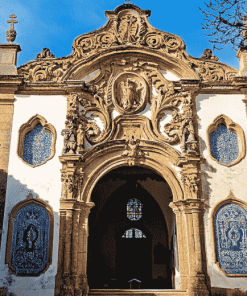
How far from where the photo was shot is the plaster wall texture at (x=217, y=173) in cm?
1332

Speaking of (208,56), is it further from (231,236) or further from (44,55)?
(231,236)

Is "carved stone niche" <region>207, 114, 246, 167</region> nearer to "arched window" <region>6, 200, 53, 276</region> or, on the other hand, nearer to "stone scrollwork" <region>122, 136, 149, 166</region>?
"stone scrollwork" <region>122, 136, 149, 166</region>

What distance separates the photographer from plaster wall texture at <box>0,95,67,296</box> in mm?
13180

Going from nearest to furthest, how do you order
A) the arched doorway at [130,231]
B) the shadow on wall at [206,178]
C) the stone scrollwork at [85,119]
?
1. the shadow on wall at [206,178]
2. the stone scrollwork at [85,119]
3. the arched doorway at [130,231]

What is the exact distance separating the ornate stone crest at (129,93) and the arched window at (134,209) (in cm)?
652

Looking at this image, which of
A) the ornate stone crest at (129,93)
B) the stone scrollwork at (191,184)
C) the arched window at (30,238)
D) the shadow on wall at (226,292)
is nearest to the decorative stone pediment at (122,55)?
the ornate stone crest at (129,93)

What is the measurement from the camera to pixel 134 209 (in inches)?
806

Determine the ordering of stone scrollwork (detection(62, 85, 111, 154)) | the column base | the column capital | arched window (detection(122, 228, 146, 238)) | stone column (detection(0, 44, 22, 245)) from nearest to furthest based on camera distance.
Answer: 1. the column base
2. the column capital
3. stone column (detection(0, 44, 22, 245))
4. stone scrollwork (detection(62, 85, 111, 154))
5. arched window (detection(122, 228, 146, 238))

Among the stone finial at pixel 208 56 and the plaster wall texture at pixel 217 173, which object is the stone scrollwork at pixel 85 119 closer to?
the plaster wall texture at pixel 217 173

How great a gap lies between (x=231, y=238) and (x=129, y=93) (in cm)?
620

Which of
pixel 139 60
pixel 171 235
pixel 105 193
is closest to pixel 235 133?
pixel 139 60

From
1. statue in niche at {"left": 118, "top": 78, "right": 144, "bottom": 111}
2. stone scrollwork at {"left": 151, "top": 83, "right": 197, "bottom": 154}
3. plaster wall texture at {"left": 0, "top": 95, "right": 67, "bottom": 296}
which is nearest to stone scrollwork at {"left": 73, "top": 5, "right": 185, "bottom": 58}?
statue in niche at {"left": 118, "top": 78, "right": 144, "bottom": 111}

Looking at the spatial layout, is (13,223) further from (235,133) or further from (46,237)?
(235,133)

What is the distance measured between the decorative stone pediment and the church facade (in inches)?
1.7
